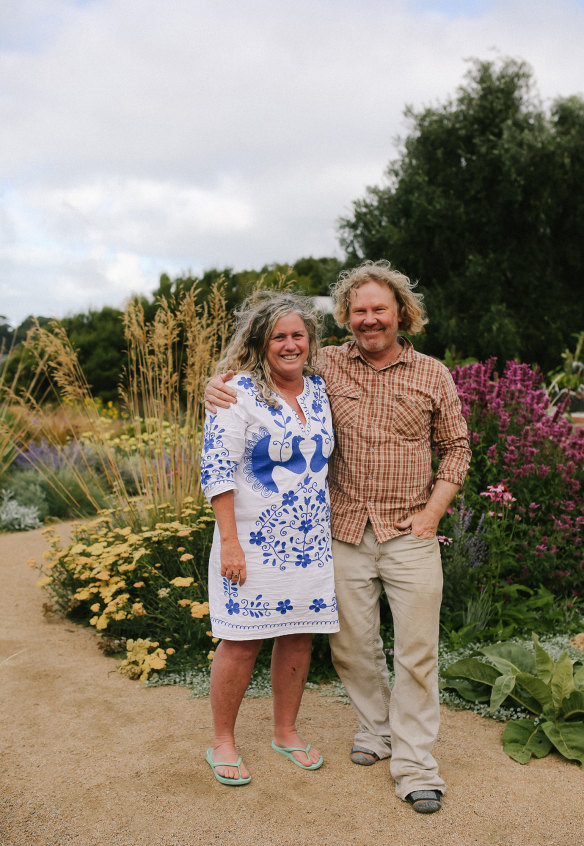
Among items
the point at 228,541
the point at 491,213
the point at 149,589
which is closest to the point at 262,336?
the point at 228,541

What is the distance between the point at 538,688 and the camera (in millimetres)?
2881

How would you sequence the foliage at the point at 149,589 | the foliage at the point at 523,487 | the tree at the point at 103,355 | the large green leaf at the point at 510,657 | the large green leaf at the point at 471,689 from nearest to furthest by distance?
1. the large green leaf at the point at 510,657
2. the large green leaf at the point at 471,689
3. the foliage at the point at 149,589
4. the foliage at the point at 523,487
5. the tree at the point at 103,355

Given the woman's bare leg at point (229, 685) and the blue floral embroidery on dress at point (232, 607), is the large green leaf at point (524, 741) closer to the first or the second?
the woman's bare leg at point (229, 685)

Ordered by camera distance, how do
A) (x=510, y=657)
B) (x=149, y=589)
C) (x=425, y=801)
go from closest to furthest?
1. (x=425, y=801)
2. (x=510, y=657)
3. (x=149, y=589)

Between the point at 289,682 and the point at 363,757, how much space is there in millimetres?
409

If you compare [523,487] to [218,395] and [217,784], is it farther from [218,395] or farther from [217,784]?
[217,784]

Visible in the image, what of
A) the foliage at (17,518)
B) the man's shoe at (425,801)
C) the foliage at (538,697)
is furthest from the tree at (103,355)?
the man's shoe at (425,801)

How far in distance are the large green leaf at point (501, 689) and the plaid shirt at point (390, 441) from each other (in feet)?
2.78

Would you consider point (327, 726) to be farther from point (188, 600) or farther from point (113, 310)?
point (113, 310)

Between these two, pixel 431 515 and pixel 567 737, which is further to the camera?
pixel 567 737

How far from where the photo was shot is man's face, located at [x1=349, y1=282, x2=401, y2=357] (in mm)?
2643

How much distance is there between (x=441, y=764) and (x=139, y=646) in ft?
5.34

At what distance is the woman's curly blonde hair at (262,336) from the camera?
8.56 ft

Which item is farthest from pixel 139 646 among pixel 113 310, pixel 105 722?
pixel 113 310
